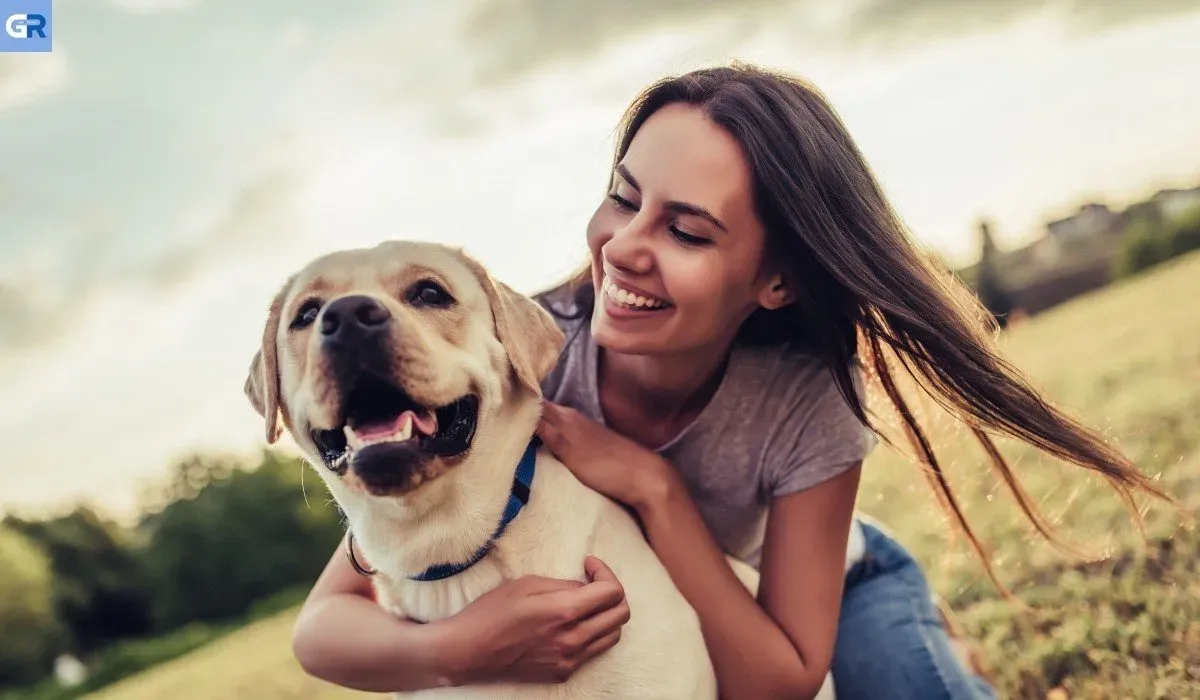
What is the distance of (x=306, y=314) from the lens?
2314 millimetres

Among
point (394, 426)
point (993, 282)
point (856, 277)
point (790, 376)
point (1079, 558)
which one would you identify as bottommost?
point (993, 282)

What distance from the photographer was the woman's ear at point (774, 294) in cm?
270

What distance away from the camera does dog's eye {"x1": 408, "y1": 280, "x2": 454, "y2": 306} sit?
91.0 inches

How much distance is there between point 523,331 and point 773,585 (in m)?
1.01

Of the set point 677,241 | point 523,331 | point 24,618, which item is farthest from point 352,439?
point 24,618

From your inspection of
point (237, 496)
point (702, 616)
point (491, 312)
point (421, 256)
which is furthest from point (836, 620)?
point (237, 496)

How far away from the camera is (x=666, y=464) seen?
263cm

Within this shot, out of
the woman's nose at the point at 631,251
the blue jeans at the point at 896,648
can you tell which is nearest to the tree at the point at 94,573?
the blue jeans at the point at 896,648

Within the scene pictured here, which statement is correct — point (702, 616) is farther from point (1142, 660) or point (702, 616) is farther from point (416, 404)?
point (1142, 660)

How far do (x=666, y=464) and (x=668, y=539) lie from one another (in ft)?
0.84

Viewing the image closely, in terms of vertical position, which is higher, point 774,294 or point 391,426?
point 774,294

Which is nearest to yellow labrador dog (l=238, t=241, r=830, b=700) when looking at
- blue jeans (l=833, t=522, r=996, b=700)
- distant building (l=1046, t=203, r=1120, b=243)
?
blue jeans (l=833, t=522, r=996, b=700)

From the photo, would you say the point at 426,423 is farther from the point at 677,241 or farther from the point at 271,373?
the point at 677,241

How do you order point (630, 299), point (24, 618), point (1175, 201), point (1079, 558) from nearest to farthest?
point (630, 299) < point (1079, 558) < point (1175, 201) < point (24, 618)
